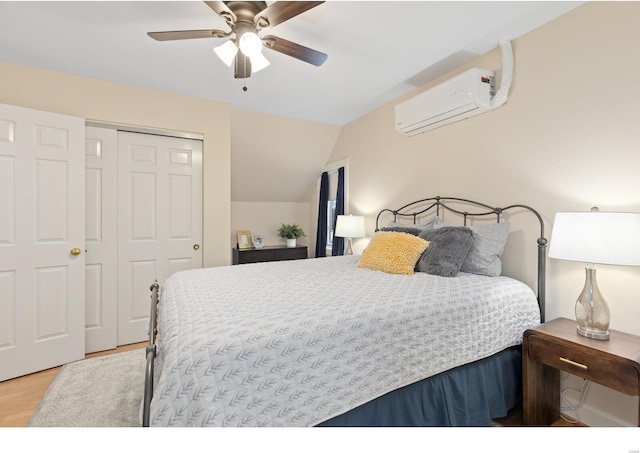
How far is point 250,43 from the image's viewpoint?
165 cm

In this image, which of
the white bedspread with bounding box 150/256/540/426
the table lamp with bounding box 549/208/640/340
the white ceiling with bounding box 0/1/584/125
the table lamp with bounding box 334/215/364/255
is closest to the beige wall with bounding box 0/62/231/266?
the white ceiling with bounding box 0/1/584/125

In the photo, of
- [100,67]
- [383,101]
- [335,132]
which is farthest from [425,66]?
[100,67]

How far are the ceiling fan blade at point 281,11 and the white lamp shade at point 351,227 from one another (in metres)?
2.23

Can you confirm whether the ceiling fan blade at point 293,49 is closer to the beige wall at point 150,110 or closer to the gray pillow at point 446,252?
the gray pillow at point 446,252

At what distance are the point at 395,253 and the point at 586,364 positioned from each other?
1.14 metres

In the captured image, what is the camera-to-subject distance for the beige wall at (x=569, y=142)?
5.41 ft

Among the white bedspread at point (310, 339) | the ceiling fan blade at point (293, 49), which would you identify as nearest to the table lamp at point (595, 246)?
the white bedspread at point (310, 339)

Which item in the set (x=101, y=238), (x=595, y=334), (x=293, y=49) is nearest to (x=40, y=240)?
(x=101, y=238)

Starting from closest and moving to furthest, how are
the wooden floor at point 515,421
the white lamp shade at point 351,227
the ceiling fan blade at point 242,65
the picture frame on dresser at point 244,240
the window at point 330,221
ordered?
1. the wooden floor at point 515,421
2. the ceiling fan blade at point 242,65
3. the white lamp shade at point 351,227
4. the picture frame on dresser at point 244,240
5. the window at point 330,221

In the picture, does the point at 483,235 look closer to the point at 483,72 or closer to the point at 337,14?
the point at 483,72

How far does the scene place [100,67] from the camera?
2.50 m

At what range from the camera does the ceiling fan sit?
4.88 ft

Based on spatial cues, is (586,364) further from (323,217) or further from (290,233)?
(290,233)

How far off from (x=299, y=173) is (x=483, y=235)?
2868 millimetres
